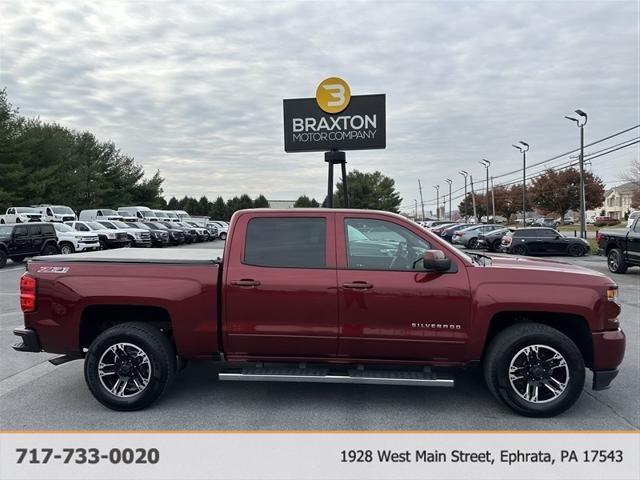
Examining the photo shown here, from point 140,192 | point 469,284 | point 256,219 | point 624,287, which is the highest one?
point 140,192

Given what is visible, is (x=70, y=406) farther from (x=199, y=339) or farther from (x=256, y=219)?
(x=256, y=219)

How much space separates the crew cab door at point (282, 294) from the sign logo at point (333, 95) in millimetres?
12906

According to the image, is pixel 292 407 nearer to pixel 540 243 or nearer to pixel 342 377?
pixel 342 377

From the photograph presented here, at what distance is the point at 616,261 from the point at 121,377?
15.2 m

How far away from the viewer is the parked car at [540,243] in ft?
75.2

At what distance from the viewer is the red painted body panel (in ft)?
13.9

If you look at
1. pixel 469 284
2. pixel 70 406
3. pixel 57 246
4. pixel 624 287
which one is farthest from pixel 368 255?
pixel 57 246

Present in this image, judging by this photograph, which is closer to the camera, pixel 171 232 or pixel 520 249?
pixel 520 249

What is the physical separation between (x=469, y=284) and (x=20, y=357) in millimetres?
5444

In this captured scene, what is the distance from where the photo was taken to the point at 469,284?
14.0 ft

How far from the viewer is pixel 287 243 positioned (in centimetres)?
448

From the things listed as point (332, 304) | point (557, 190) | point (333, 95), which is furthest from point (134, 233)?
point (557, 190)

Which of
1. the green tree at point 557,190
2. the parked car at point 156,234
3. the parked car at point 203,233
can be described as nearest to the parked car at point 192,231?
the parked car at point 203,233

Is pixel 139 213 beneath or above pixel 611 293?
above
